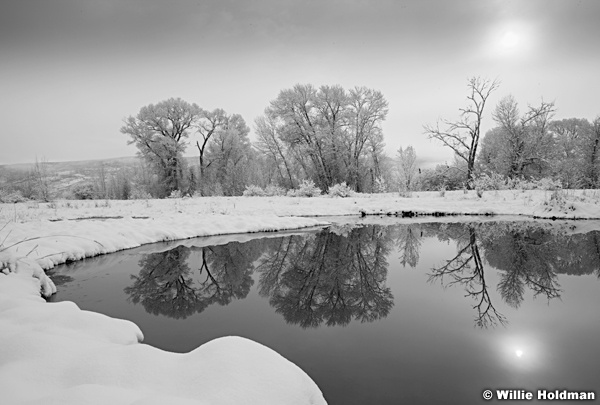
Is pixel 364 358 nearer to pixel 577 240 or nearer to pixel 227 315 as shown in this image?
pixel 227 315

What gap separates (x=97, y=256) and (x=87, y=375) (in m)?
5.48

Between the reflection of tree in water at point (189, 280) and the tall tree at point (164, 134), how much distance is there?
75.2 feet

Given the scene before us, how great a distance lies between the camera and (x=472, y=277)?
14.4 feet

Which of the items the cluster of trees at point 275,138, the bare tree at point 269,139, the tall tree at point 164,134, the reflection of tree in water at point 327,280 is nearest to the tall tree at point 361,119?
the cluster of trees at point 275,138

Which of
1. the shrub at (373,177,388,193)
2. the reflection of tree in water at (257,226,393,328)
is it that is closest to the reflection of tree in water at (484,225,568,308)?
the reflection of tree in water at (257,226,393,328)

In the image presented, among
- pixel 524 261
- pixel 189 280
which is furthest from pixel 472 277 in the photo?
pixel 189 280

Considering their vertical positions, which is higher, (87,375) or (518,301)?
(87,375)

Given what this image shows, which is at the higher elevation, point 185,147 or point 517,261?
point 185,147

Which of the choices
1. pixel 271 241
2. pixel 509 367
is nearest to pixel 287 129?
pixel 271 241

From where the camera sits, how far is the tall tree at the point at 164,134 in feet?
84.8

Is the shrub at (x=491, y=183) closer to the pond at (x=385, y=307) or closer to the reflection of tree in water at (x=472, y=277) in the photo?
the pond at (x=385, y=307)

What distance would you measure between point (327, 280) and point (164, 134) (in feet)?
91.0

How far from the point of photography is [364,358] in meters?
2.26

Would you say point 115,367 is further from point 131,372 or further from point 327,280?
point 327,280
